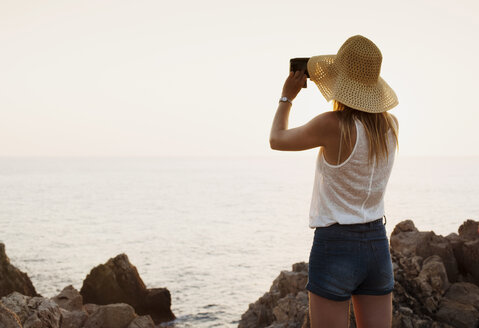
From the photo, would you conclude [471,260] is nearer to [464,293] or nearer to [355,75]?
[464,293]

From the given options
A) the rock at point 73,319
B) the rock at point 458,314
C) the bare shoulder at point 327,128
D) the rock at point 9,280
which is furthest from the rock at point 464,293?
the rock at point 9,280

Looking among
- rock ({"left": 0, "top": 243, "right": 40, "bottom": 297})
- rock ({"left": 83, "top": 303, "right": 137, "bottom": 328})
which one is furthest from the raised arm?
rock ({"left": 0, "top": 243, "right": 40, "bottom": 297})

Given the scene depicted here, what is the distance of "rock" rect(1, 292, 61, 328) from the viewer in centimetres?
645

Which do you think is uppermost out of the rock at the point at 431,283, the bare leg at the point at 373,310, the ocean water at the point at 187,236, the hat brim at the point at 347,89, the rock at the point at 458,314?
the hat brim at the point at 347,89

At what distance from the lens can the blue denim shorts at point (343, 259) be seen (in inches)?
122

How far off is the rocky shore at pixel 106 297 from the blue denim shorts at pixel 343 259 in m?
10.0

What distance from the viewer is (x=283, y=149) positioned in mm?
3191

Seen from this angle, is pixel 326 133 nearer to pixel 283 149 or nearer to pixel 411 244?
pixel 283 149

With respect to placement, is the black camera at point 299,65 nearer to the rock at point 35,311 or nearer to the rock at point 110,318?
the rock at point 35,311

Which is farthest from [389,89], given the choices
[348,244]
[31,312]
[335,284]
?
[31,312]

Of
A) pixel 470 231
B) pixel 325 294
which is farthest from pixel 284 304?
pixel 325 294

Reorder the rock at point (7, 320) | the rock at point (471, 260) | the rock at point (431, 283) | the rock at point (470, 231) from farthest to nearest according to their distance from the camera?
1. the rock at point (470, 231)
2. the rock at point (471, 260)
3. the rock at point (431, 283)
4. the rock at point (7, 320)

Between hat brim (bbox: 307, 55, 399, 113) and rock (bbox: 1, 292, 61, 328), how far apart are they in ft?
16.2

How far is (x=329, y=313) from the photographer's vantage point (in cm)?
311
